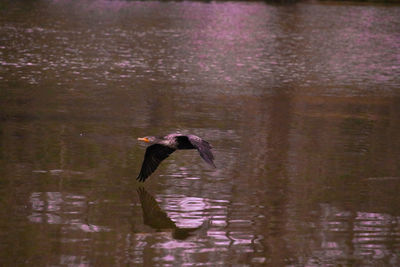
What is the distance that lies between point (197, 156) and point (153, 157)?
97.0 inches

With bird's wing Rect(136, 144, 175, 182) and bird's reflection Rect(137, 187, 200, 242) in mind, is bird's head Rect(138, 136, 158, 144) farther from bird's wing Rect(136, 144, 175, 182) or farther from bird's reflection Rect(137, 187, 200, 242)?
bird's reflection Rect(137, 187, 200, 242)

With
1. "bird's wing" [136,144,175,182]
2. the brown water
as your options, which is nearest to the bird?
"bird's wing" [136,144,175,182]

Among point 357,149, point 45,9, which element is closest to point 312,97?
point 357,149

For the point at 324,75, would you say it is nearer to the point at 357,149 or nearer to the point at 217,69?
the point at 217,69

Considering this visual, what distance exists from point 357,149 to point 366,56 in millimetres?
15088

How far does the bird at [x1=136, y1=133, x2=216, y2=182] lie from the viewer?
10.2 m

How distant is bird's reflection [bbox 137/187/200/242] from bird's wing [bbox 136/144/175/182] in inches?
11.4

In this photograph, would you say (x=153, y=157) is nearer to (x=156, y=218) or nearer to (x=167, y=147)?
(x=167, y=147)

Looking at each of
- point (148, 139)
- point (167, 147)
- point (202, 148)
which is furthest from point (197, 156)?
point (202, 148)

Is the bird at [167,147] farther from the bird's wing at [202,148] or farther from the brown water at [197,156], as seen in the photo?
the brown water at [197,156]

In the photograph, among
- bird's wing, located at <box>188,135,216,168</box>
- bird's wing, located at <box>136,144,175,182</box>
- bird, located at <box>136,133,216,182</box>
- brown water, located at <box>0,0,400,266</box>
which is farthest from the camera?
bird's wing, located at <box>136,144,175,182</box>

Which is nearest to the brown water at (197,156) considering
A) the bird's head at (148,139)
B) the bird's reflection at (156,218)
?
the bird's reflection at (156,218)

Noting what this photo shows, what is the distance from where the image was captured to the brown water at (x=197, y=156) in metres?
9.38

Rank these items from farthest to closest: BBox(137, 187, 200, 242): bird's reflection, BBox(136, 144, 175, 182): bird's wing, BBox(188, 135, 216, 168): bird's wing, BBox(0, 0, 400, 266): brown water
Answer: BBox(136, 144, 175, 182): bird's wing → BBox(188, 135, 216, 168): bird's wing → BBox(137, 187, 200, 242): bird's reflection → BBox(0, 0, 400, 266): brown water
